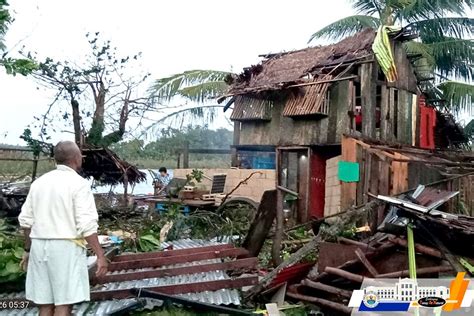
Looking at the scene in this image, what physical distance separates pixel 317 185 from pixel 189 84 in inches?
281

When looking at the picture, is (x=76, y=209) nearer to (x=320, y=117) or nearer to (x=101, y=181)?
(x=101, y=181)

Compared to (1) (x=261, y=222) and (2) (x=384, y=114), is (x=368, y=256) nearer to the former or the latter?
(1) (x=261, y=222)

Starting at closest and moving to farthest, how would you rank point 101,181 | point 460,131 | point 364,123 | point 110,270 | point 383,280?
1. point 383,280
2. point 110,270
3. point 101,181
4. point 364,123
5. point 460,131

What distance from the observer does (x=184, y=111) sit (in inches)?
790

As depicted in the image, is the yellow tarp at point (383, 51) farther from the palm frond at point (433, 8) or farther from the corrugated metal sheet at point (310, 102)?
the palm frond at point (433, 8)

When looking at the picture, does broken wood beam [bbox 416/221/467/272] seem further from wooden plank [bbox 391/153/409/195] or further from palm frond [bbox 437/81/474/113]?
palm frond [bbox 437/81/474/113]

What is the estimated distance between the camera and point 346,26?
19375 millimetres

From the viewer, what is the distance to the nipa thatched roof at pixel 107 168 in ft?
39.2

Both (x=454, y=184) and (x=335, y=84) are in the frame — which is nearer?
(x=454, y=184)

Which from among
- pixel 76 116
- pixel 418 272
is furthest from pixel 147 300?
pixel 76 116

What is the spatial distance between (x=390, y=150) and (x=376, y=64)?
13.9ft

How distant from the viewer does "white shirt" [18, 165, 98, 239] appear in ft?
11.5

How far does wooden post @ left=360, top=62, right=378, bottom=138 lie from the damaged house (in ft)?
0.09

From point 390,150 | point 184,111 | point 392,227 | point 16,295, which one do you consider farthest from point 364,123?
point 16,295
